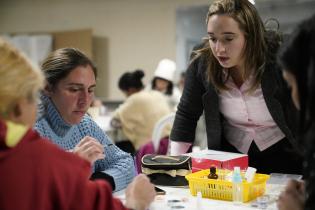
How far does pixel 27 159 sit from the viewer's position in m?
0.89

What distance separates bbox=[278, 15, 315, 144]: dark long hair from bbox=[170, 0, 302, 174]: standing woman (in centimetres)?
70

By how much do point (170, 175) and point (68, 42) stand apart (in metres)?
5.06

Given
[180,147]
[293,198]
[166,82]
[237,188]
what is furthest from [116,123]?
[293,198]

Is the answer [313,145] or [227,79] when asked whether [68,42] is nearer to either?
[227,79]

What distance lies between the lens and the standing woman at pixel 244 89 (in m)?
1.77

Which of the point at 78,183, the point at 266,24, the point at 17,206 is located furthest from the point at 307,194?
the point at 266,24

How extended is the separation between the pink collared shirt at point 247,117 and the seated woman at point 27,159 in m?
1.01

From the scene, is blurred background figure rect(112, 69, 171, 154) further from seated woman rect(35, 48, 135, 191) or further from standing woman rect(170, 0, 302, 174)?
seated woman rect(35, 48, 135, 191)

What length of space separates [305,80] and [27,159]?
2.04ft

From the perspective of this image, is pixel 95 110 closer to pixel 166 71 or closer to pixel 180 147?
pixel 180 147

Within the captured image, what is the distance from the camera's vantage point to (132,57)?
6242 mm

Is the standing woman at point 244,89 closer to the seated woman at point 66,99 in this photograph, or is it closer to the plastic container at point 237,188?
the plastic container at point 237,188

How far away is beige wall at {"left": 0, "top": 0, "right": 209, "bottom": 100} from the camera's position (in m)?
6.02

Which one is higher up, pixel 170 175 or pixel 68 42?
pixel 68 42
